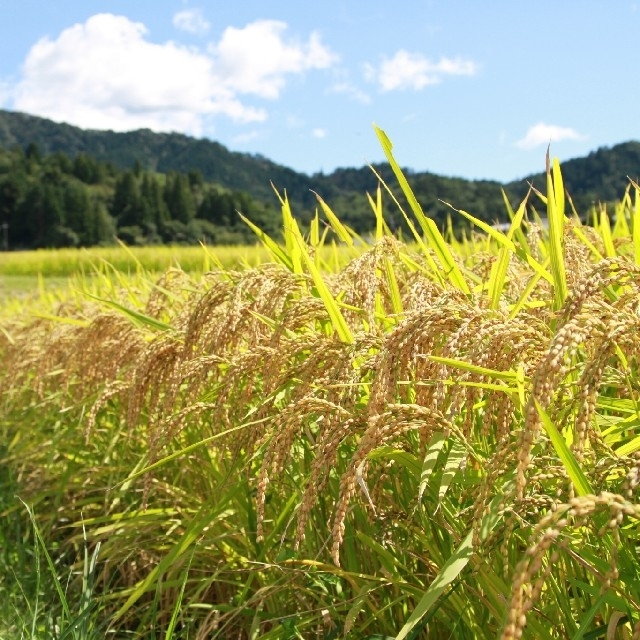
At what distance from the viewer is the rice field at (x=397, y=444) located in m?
1.06

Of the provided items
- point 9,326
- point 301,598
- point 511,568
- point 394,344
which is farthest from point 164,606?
point 9,326

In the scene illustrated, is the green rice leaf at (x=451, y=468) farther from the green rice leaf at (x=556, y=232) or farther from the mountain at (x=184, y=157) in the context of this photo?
the mountain at (x=184, y=157)

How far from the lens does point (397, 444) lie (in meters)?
1.43

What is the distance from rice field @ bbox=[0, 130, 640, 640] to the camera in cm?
106

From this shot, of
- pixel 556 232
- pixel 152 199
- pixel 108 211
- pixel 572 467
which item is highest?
pixel 152 199

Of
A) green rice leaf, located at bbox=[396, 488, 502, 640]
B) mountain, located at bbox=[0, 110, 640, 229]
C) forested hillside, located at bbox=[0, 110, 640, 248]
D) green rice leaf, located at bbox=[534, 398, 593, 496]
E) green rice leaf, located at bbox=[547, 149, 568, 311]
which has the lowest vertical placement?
green rice leaf, located at bbox=[396, 488, 502, 640]

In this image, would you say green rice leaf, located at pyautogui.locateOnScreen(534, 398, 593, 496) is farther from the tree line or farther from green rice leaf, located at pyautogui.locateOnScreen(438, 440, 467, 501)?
the tree line

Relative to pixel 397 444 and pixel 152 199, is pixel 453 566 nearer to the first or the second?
pixel 397 444

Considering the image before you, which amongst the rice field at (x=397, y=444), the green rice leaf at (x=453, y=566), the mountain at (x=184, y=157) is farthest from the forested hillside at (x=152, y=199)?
the green rice leaf at (x=453, y=566)

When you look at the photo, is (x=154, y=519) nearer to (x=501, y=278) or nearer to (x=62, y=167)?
(x=501, y=278)

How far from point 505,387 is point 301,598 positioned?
42.1 inches

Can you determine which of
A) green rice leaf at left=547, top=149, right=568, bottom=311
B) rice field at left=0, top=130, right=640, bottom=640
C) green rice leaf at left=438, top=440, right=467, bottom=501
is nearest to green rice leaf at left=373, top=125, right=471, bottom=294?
rice field at left=0, top=130, right=640, bottom=640

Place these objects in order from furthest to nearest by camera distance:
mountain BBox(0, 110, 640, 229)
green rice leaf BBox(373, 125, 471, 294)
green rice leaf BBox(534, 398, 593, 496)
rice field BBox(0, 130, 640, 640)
Result: mountain BBox(0, 110, 640, 229)
green rice leaf BBox(373, 125, 471, 294)
rice field BBox(0, 130, 640, 640)
green rice leaf BBox(534, 398, 593, 496)

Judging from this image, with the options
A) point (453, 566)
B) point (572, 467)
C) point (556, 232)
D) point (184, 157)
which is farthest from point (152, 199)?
point (184, 157)
